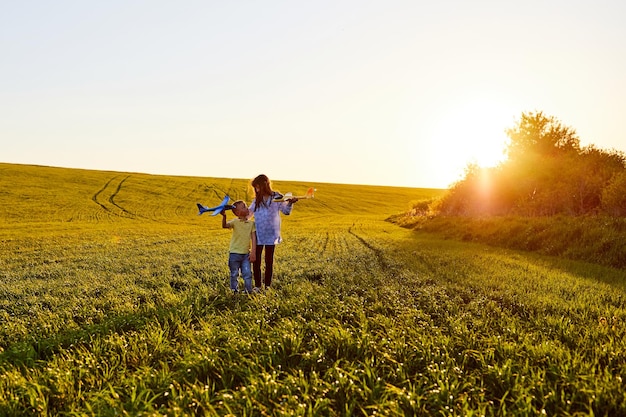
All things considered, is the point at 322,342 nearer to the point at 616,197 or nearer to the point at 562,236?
the point at 562,236

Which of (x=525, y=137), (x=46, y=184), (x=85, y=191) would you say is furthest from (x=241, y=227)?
(x=46, y=184)

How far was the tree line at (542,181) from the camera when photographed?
33469mm

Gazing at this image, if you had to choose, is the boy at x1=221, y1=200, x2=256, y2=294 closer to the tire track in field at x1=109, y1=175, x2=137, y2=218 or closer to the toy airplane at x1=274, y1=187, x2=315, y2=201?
the toy airplane at x1=274, y1=187, x2=315, y2=201

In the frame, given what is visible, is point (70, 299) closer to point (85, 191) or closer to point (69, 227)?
point (69, 227)

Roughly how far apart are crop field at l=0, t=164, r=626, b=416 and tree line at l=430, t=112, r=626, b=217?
23.3 metres

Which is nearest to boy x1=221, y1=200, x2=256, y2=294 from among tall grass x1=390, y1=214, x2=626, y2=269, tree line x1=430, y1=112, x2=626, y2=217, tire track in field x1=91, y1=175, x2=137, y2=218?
tall grass x1=390, y1=214, x2=626, y2=269

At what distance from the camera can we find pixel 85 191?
68375mm

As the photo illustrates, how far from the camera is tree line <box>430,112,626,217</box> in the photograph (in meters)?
33.5

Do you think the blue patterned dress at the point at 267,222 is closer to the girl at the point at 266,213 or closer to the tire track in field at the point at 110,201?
the girl at the point at 266,213

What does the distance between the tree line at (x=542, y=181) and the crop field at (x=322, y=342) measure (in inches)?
919

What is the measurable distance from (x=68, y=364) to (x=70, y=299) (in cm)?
486

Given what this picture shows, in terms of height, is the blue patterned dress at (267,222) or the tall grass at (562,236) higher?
the blue patterned dress at (267,222)

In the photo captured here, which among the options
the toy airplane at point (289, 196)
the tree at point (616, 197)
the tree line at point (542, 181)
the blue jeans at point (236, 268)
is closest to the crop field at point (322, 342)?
the blue jeans at point (236, 268)

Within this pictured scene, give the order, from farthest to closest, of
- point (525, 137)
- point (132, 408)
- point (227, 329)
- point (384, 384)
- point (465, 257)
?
1. point (525, 137)
2. point (465, 257)
3. point (227, 329)
4. point (384, 384)
5. point (132, 408)
